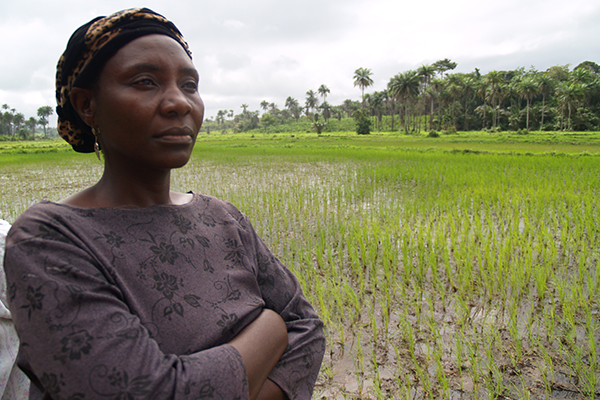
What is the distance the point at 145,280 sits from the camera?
2.16 feet

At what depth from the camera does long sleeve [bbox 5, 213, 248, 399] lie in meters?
0.50

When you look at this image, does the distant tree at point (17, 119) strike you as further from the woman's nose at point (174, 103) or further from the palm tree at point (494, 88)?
the woman's nose at point (174, 103)

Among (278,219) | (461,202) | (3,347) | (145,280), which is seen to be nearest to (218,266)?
(145,280)

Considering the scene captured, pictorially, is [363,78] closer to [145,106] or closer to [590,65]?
[590,65]

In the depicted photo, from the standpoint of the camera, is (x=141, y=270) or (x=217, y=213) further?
(x=217, y=213)

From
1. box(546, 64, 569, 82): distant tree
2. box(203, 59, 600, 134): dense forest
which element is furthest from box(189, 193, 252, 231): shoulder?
box(546, 64, 569, 82): distant tree

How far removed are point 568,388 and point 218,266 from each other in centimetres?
198

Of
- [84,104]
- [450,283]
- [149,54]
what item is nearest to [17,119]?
[450,283]

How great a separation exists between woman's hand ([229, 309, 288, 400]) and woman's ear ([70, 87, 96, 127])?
1.85ft

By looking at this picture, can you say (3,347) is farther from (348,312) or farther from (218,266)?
(348,312)

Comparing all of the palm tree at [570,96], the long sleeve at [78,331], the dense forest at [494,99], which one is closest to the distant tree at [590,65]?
the dense forest at [494,99]

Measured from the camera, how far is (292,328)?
85 centimetres

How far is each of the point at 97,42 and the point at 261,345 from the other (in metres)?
0.70

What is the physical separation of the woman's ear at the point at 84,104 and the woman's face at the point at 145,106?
0.04 ft
